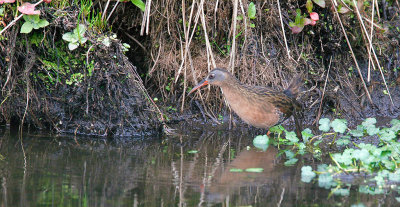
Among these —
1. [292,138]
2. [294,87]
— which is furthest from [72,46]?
[294,87]

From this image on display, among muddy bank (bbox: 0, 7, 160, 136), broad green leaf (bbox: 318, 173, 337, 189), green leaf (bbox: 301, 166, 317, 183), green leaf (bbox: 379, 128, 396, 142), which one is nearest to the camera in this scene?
broad green leaf (bbox: 318, 173, 337, 189)

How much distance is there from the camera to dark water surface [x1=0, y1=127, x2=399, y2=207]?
3.90m

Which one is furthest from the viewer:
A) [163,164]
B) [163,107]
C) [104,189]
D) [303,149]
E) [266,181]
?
[163,107]

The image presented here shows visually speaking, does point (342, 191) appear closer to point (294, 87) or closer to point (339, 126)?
point (339, 126)

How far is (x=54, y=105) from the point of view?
6238mm

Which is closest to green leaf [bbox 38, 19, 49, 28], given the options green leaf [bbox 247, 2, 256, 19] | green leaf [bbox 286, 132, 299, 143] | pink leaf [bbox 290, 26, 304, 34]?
green leaf [bbox 247, 2, 256, 19]

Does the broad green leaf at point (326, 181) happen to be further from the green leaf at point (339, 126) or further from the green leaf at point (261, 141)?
the green leaf at point (261, 141)

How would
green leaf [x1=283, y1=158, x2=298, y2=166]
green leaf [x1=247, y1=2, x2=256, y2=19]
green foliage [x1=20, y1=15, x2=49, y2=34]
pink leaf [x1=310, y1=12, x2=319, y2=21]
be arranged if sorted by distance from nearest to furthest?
green leaf [x1=283, y1=158, x2=298, y2=166]
green foliage [x1=20, y1=15, x2=49, y2=34]
green leaf [x1=247, y1=2, x2=256, y2=19]
pink leaf [x1=310, y1=12, x2=319, y2=21]

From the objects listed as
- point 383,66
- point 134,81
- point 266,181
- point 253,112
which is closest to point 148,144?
point 134,81

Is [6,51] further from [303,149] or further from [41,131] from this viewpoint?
[303,149]

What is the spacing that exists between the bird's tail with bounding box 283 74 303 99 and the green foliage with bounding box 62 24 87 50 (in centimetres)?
243

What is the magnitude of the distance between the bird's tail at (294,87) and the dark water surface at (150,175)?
38.2 inches

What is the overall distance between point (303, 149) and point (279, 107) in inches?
31.6

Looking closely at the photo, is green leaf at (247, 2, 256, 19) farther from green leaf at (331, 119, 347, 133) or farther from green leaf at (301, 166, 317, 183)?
green leaf at (301, 166, 317, 183)
